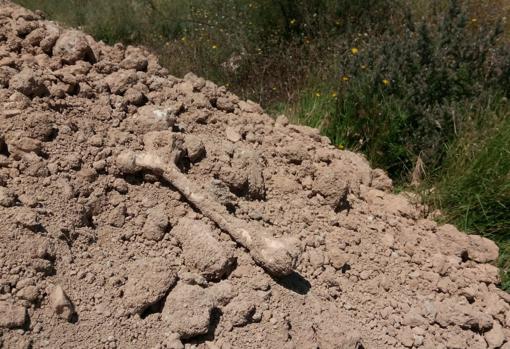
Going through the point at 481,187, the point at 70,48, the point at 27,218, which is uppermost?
the point at 70,48

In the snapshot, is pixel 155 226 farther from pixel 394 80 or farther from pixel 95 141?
pixel 394 80

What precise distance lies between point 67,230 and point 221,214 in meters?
0.68

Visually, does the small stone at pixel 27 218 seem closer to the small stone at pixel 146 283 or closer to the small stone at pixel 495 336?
the small stone at pixel 146 283

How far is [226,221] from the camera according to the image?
2.41 m

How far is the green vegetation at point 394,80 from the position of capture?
11.1ft

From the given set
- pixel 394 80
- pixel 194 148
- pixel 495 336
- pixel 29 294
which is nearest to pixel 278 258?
pixel 194 148

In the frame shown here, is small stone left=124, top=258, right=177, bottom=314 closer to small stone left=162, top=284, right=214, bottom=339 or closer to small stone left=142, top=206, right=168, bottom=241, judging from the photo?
small stone left=162, top=284, right=214, bottom=339

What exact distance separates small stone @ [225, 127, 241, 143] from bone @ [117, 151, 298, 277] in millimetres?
591

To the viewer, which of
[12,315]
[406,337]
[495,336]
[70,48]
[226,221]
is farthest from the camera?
[70,48]

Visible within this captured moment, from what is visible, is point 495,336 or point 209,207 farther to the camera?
point 495,336

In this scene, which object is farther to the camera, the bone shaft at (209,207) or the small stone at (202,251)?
the bone shaft at (209,207)

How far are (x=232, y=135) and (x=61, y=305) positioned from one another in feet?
4.82

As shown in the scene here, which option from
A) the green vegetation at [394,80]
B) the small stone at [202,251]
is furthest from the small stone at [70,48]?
the green vegetation at [394,80]

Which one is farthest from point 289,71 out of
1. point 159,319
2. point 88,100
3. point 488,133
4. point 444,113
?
point 159,319
